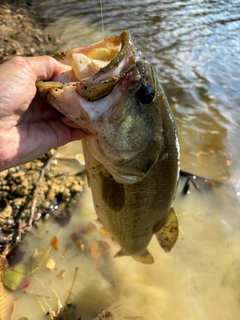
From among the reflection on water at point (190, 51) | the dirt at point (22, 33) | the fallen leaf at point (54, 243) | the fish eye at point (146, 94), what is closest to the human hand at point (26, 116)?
the fish eye at point (146, 94)

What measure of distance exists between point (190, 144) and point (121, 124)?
3068mm

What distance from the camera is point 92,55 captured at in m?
1.94

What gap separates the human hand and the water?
4.77ft

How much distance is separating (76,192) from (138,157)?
1.69m

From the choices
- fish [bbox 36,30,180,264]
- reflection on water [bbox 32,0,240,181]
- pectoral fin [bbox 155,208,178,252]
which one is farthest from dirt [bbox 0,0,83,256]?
reflection on water [bbox 32,0,240,181]

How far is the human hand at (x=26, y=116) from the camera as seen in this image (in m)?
1.87

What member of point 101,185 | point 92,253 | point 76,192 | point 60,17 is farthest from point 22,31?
point 101,185

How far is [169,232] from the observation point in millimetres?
2676

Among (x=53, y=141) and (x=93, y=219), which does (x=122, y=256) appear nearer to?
(x=93, y=219)

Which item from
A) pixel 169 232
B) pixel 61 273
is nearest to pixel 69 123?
pixel 169 232

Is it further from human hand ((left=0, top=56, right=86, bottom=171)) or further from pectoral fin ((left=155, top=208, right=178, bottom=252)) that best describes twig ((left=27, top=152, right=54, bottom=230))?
human hand ((left=0, top=56, right=86, bottom=171))

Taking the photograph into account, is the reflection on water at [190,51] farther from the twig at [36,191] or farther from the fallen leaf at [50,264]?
the fallen leaf at [50,264]

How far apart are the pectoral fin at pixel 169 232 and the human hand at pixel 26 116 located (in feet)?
3.13

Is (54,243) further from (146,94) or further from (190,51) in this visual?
(190,51)
